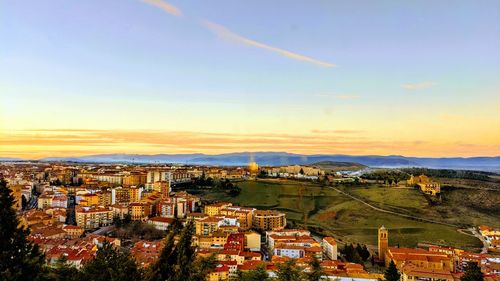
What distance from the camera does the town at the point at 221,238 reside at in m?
24.9

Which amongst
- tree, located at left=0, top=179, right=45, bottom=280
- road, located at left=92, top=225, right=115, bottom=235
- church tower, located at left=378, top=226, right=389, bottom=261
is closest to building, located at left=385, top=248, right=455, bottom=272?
church tower, located at left=378, top=226, right=389, bottom=261

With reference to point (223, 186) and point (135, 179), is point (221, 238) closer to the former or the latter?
point (223, 186)

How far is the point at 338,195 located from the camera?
174 feet

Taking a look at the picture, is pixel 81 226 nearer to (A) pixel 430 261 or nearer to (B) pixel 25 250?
(A) pixel 430 261

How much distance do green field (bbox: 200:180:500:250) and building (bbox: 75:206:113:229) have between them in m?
14.9

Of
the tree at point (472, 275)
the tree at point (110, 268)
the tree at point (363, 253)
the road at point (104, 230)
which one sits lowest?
the road at point (104, 230)

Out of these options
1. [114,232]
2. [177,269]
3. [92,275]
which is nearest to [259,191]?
[114,232]

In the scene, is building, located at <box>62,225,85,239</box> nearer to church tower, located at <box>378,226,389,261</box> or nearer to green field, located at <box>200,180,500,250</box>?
green field, located at <box>200,180,500,250</box>

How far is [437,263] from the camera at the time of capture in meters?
26.8

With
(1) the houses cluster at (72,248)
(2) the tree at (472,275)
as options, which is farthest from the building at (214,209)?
(2) the tree at (472,275)

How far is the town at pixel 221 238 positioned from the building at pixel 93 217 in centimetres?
10

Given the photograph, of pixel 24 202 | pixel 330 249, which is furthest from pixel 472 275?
pixel 24 202

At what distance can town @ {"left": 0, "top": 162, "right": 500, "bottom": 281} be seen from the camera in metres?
24.9

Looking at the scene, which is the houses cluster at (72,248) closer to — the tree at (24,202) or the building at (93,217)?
the building at (93,217)
